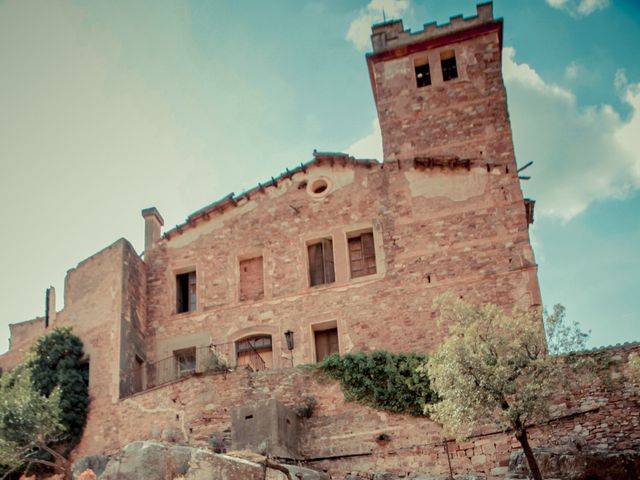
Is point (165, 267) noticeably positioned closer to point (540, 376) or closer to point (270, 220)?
point (270, 220)

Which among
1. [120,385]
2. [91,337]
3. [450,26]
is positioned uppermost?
[450,26]

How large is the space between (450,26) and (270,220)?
9034 millimetres

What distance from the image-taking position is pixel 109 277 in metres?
27.8

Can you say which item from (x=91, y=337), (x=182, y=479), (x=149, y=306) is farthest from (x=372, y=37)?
(x=182, y=479)

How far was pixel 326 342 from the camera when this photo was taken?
2700 centimetres

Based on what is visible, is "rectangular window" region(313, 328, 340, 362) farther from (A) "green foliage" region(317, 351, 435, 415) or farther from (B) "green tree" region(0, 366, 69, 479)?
(B) "green tree" region(0, 366, 69, 479)

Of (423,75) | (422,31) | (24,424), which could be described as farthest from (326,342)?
(422,31)

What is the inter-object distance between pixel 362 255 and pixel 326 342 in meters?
2.96

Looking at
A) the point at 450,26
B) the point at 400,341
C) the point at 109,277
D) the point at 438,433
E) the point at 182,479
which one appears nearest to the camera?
the point at 182,479

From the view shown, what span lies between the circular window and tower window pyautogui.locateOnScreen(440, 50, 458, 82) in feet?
17.9

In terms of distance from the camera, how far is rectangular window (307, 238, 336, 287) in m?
27.8

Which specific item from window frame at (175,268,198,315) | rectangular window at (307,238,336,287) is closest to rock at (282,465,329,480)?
rectangular window at (307,238,336,287)

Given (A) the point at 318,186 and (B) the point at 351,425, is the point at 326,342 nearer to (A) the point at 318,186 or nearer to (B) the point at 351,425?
(B) the point at 351,425

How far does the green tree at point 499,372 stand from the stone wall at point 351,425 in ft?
4.00
